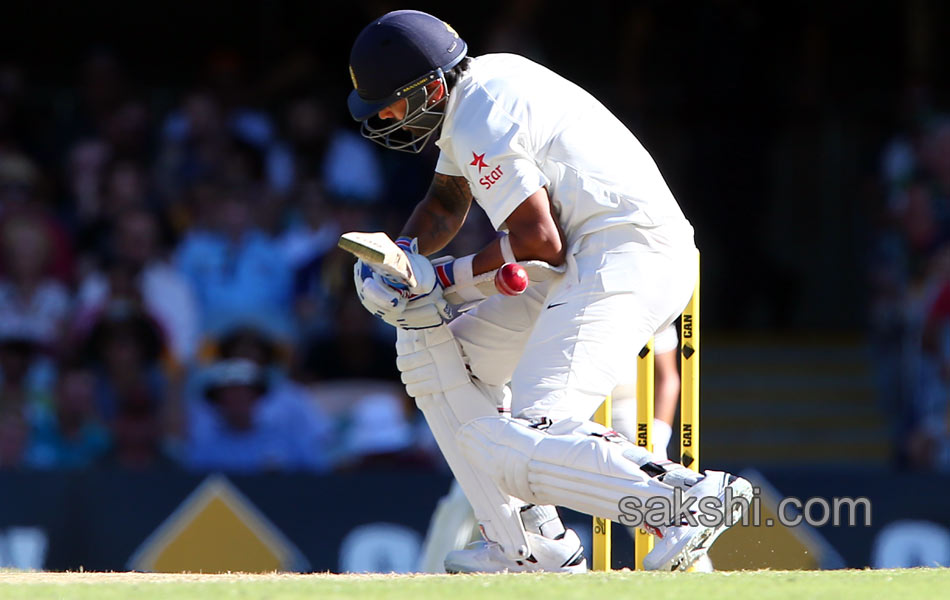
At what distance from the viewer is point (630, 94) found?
9391mm


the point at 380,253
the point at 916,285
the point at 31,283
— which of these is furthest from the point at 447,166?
the point at 916,285

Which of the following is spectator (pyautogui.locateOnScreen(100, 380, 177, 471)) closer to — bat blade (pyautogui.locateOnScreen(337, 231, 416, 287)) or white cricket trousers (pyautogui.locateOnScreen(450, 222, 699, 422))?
bat blade (pyautogui.locateOnScreen(337, 231, 416, 287))

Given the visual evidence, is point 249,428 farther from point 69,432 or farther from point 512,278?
point 512,278

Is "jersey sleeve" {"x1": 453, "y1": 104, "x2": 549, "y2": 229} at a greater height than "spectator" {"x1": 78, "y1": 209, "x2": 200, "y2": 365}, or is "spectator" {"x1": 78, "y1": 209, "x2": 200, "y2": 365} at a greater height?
"jersey sleeve" {"x1": 453, "y1": 104, "x2": 549, "y2": 229}

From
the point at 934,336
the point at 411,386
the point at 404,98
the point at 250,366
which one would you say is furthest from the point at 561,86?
the point at 934,336

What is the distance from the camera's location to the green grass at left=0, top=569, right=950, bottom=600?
3.03 metres

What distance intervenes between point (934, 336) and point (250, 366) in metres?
3.55

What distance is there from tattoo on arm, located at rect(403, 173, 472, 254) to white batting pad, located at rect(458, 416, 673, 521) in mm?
801

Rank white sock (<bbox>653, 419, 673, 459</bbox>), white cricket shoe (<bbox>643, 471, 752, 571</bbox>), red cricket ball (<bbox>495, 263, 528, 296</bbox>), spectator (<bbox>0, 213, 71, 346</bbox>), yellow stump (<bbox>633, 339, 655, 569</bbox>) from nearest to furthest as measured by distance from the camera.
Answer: white cricket shoe (<bbox>643, 471, 752, 571</bbox>)
red cricket ball (<bbox>495, 263, 528, 296</bbox>)
yellow stump (<bbox>633, 339, 655, 569</bbox>)
white sock (<bbox>653, 419, 673, 459</bbox>)
spectator (<bbox>0, 213, 71, 346</bbox>)

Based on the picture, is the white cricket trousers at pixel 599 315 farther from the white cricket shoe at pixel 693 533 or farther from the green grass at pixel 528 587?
the green grass at pixel 528 587

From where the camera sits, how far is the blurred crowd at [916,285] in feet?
24.4

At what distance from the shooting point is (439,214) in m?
4.27

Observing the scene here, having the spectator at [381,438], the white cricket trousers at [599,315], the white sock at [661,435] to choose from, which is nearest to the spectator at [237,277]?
the spectator at [381,438]

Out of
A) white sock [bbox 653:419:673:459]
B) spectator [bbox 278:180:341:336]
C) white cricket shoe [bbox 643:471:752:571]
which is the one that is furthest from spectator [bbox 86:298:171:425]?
white cricket shoe [bbox 643:471:752:571]
